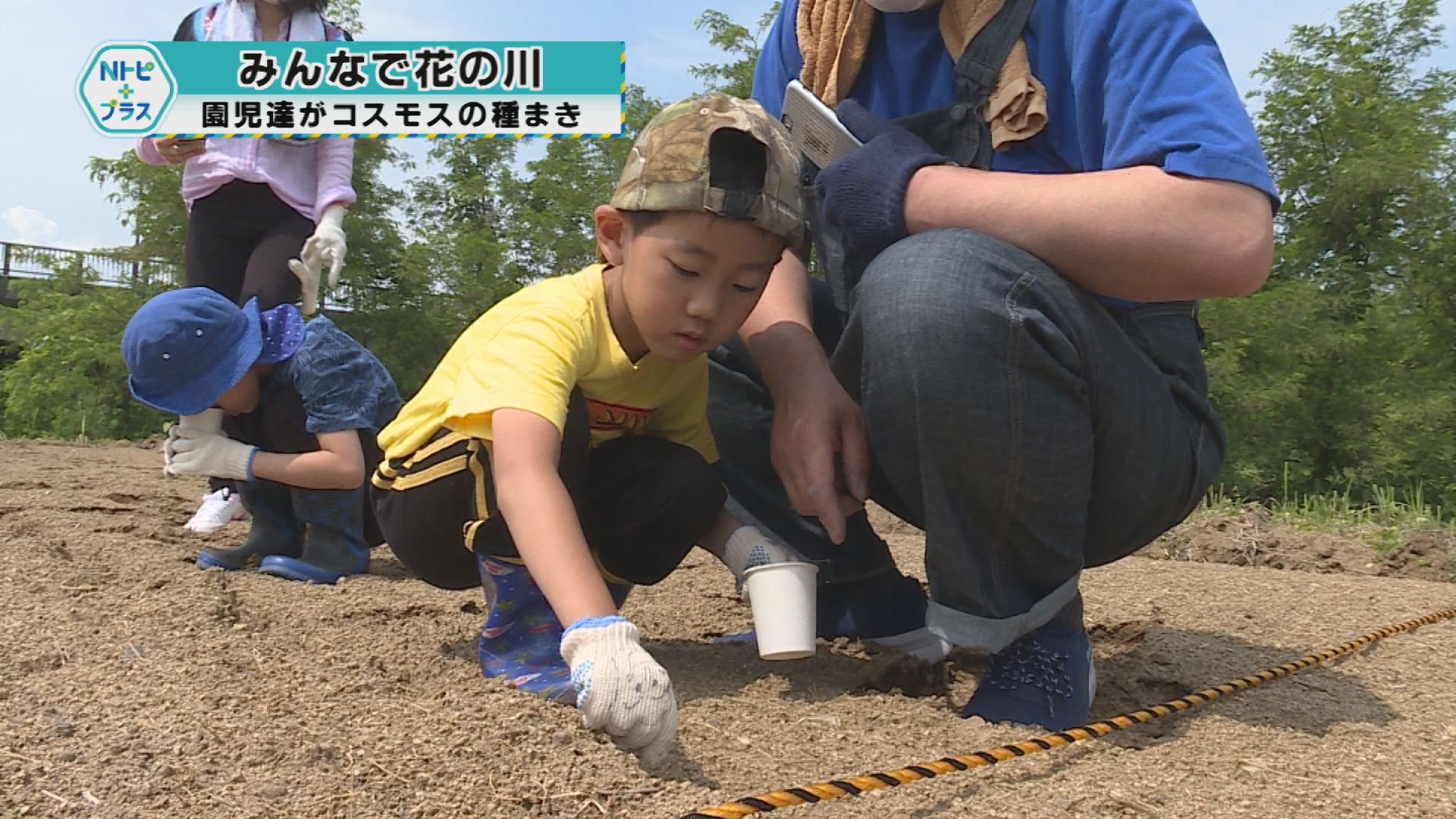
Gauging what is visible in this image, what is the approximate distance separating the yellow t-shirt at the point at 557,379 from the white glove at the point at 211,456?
2.59 feet

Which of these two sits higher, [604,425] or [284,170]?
[284,170]

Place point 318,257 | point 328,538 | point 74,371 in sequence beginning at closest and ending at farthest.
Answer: point 328,538 → point 318,257 → point 74,371

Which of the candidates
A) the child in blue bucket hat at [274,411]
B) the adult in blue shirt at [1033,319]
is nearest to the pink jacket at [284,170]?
the child in blue bucket hat at [274,411]

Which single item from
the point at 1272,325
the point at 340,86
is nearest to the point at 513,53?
the point at 340,86

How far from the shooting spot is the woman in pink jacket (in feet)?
9.11

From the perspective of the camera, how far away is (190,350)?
2.17m

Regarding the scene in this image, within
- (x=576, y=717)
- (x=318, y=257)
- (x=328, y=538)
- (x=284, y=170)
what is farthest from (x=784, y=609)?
(x=284, y=170)

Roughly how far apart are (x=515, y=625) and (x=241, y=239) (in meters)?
1.88

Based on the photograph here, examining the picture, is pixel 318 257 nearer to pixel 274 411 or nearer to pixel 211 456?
pixel 274 411

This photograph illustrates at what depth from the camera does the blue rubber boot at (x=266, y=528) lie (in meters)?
2.28

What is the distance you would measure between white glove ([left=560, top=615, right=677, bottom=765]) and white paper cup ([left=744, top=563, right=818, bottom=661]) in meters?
0.30

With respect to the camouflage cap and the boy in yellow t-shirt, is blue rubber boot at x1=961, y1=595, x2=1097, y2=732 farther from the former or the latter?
the camouflage cap

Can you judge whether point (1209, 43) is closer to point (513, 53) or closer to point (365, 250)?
point (513, 53)

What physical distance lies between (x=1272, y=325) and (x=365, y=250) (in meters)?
8.48
